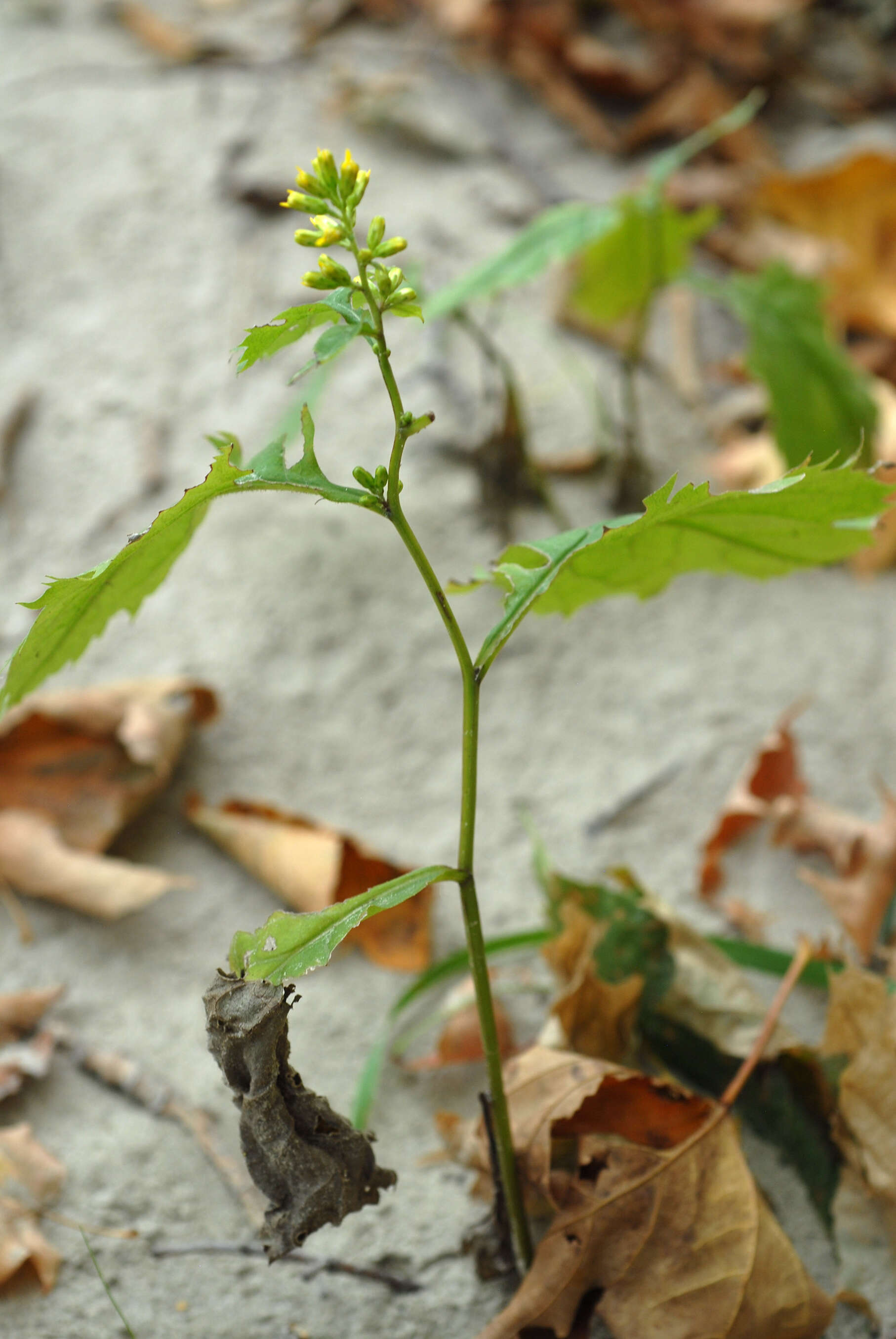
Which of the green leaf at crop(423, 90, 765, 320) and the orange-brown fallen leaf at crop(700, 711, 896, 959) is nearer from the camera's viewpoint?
the orange-brown fallen leaf at crop(700, 711, 896, 959)

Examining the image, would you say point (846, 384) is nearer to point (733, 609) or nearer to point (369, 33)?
point (733, 609)

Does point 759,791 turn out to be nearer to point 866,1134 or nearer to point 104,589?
point 866,1134

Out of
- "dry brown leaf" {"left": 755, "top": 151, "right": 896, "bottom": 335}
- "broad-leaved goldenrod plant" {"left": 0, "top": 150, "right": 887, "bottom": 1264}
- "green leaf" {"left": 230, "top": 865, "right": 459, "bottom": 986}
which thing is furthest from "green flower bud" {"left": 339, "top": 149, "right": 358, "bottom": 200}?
"dry brown leaf" {"left": 755, "top": 151, "right": 896, "bottom": 335}

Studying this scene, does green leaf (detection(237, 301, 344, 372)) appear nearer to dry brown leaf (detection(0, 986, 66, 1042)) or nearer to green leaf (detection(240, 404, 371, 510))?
green leaf (detection(240, 404, 371, 510))

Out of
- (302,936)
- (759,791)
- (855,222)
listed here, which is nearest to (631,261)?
(855,222)

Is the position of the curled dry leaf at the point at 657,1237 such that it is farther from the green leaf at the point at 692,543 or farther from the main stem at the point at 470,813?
the green leaf at the point at 692,543

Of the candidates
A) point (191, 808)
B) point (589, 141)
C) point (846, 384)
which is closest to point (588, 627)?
point (846, 384)
